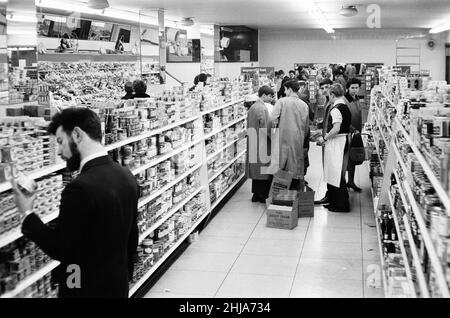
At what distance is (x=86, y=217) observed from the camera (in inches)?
119

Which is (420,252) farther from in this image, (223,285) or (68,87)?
(68,87)

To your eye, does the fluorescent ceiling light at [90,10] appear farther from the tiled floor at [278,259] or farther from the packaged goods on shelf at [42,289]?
the packaged goods on shelf at [42,289]

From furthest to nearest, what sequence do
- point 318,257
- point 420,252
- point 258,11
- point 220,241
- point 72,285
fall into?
point 258,11 < point 220,241 < point 318,257 < point 420,252 < point 72,285

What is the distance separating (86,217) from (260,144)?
6.23 meters

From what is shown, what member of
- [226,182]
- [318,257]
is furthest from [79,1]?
[318,257]

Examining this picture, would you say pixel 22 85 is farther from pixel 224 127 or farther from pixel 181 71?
pixel 181 71

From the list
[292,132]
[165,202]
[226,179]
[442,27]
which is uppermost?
[442,27]

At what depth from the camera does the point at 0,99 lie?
21.0 ft

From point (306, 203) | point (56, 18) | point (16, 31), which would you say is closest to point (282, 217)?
point (306, 203)

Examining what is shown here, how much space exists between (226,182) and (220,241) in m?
2.10

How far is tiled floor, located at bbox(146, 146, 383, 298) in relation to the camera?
5.62 metres

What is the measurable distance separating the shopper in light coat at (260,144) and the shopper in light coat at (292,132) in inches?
21.0

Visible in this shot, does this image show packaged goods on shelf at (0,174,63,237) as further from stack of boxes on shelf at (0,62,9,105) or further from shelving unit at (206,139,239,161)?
shelving unit at (206,139,239,161)

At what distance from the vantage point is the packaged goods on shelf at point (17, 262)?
322 cm
